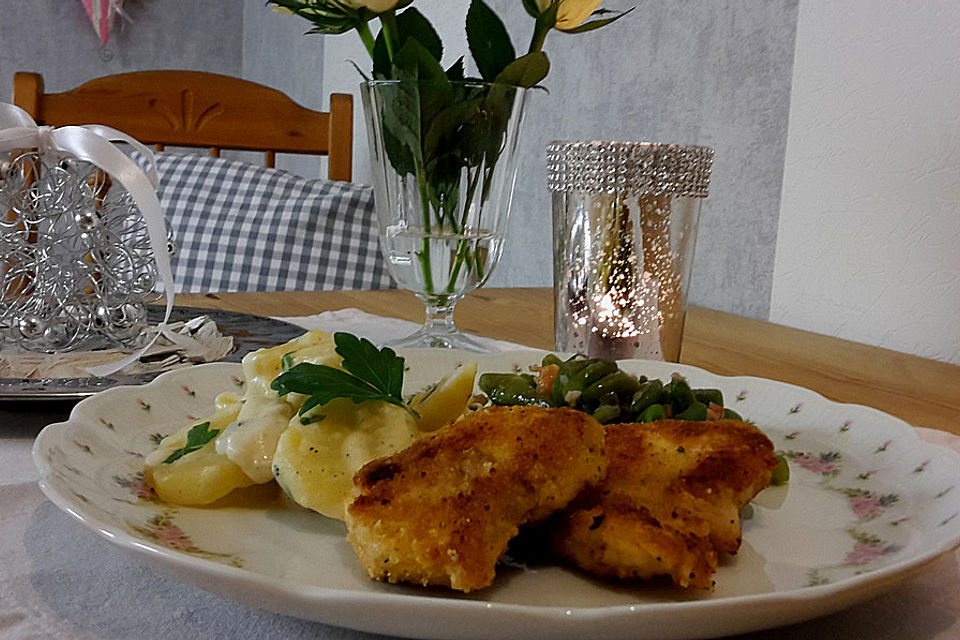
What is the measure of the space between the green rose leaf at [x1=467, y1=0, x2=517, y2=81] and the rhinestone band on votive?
11 cm

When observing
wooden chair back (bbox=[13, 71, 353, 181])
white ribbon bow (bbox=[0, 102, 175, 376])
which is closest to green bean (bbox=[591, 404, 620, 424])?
white ribbon bow (bbox=[0, 102, 175, 376])

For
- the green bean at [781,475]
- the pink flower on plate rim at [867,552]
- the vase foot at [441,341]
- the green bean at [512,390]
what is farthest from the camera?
the vase foot at [441,341]

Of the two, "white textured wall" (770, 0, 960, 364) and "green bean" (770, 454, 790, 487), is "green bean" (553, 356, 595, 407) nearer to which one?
"green bean" (770, 454, 790, 487)

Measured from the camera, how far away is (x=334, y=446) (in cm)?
50

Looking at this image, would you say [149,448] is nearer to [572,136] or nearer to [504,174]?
[504,174]

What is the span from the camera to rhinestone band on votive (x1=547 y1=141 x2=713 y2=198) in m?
0.92

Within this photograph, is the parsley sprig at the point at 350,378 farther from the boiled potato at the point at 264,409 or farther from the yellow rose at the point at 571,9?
the yellow rose at the point at 571,9

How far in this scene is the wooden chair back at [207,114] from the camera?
2.18 metres

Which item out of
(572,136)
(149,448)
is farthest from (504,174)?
(572,136)

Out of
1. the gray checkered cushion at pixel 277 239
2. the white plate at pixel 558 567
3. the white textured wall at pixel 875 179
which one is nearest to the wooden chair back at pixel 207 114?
the gray checkered cushion at pixel 277 239

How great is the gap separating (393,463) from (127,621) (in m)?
0.14

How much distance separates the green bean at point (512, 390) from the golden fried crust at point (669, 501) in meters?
0.13

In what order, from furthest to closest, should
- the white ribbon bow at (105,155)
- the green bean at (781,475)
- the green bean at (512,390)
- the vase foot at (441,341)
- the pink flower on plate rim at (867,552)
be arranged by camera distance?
the vase foot at (441,341) → the white ribbon bow at (105,155) → the green bean at (512,390) → the green bean at (781,475) → the pink flower on plate rim at (867,552)

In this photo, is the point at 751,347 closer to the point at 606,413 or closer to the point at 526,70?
the point at 526,70
